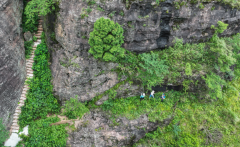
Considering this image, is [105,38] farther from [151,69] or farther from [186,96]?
[186,96]

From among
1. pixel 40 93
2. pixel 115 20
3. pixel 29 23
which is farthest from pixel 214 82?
pixel 29 23

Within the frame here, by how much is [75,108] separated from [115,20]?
8.31m

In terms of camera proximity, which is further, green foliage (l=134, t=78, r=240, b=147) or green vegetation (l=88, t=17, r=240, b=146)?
green foliage (l=134, t=78, r=240, b=147)

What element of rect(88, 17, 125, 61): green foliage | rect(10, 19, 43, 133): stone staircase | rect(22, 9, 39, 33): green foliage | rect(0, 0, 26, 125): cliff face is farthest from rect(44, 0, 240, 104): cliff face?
rect(0, 0, 26, 125): cliff face

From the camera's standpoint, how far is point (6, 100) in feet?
34.3

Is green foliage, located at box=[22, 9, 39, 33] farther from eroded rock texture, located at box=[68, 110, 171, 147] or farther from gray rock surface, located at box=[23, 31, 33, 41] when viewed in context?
eroded rock texture, located at box=[68, 110, 171, 147]

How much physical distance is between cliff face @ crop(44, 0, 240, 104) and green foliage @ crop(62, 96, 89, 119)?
0.72 metres

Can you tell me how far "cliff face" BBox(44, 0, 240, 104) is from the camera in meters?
9.91

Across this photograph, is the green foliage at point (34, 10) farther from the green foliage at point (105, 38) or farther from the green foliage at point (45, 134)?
the green foliage at point (45, 134)

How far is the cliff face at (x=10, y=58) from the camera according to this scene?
9797mm

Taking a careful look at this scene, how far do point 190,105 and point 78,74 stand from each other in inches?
467

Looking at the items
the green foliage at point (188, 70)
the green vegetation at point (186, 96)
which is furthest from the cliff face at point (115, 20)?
the green foliage at point (188, 70)

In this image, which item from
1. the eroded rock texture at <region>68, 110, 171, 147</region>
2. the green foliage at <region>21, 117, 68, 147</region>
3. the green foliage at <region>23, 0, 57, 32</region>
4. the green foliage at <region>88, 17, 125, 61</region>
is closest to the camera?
the green foliage at <region>88, 17, 125, 61</region>

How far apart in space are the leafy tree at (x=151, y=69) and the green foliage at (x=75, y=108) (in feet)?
19.2
